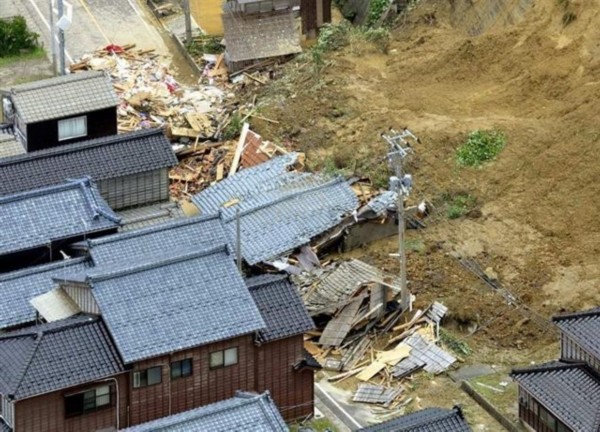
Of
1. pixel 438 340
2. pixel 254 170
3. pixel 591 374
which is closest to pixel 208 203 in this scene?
pixel 254 170

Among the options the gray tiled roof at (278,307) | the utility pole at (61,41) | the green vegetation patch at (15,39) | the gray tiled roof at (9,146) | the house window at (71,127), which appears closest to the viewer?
the gray tiled roof at (278,307)

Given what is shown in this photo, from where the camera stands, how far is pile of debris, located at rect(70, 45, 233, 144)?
64.4m

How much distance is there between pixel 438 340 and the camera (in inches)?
2032

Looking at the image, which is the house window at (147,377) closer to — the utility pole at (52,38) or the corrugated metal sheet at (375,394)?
the corrugated metal sheet at (375,394)

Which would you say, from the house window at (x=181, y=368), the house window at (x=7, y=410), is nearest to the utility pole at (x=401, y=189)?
the house window at (x=181, y=368)

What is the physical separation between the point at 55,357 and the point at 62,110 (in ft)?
53.3

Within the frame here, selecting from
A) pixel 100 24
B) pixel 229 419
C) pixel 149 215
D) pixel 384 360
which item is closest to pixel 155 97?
pixel 100 24

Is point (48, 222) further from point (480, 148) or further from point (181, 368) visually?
point (480, 148)

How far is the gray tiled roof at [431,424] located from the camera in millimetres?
43344

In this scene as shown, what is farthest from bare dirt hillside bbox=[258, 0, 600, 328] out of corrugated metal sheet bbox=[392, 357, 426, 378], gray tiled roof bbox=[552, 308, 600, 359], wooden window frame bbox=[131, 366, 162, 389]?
wooden window frame bbox=[131, 366, 162, 389]

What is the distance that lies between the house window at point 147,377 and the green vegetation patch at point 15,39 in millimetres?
30289

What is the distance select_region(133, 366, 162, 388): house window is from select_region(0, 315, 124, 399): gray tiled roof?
76 cm

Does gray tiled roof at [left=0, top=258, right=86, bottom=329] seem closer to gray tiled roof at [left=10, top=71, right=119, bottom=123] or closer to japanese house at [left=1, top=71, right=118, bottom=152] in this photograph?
japanese house at [left=1, top=71, right=118, bottom=152]

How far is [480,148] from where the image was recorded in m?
59.1
